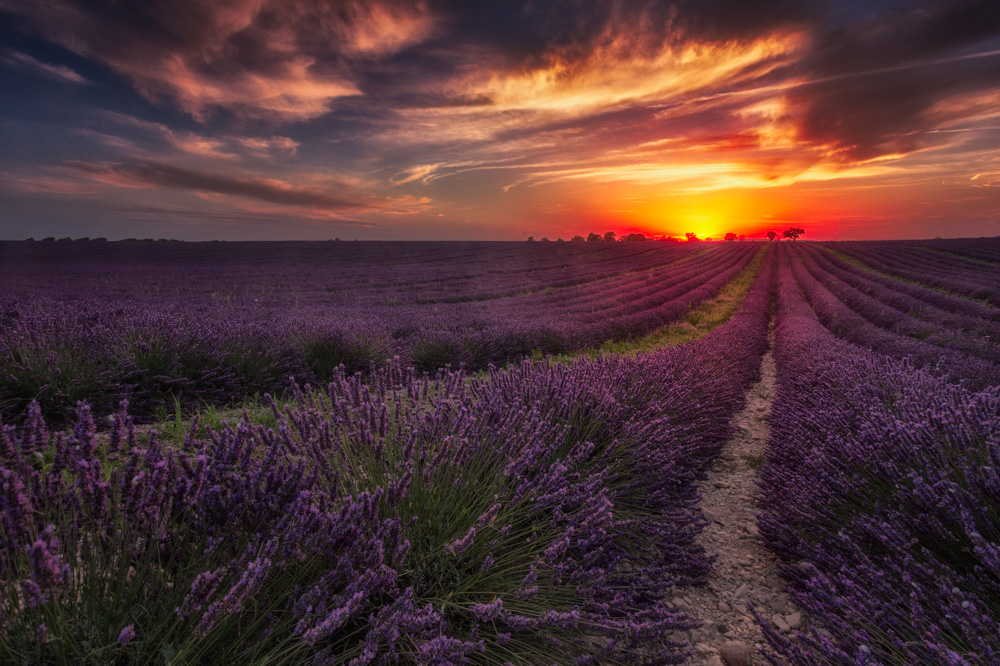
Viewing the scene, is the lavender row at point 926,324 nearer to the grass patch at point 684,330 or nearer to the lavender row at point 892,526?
the grass patch at point 684,330

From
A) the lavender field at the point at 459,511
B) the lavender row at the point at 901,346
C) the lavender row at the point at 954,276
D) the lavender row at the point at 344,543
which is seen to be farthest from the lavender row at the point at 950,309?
the lavender row at the point at 344,543

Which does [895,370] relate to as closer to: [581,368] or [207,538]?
[581,368]

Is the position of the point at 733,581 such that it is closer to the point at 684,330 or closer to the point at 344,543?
the point at 344,543

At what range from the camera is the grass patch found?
307 inches

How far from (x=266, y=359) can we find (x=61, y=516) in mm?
4411

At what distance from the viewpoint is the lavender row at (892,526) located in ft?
4.70

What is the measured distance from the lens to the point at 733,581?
2361mm

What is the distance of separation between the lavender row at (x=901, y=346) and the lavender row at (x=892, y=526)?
210 cm

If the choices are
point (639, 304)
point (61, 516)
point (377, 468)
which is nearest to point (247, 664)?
point (61, 516)

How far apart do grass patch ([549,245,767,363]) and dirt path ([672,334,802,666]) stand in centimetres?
211

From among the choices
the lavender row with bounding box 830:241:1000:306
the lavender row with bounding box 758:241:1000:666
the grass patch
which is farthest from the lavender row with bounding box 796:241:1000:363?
the lavender row with bounding box 758:241:1000:666

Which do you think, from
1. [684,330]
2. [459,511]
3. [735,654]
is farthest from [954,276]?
[459,511]

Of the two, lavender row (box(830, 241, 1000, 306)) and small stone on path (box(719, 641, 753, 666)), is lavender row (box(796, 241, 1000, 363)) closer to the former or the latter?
lavender row (box(830, 241, 1000, 306))

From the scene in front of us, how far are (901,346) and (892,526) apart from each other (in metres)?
6.59
